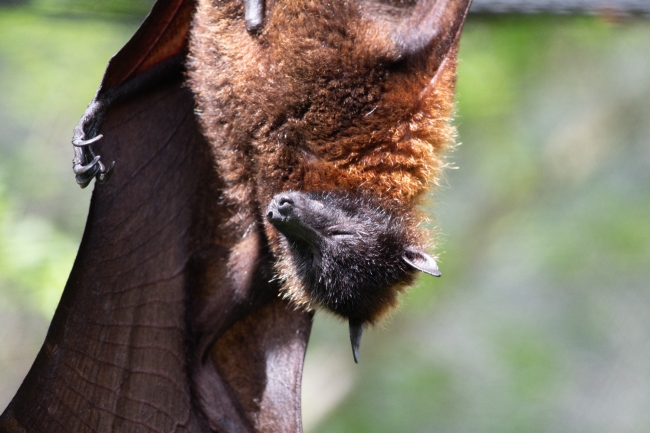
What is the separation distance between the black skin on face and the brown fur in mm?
Result: 74

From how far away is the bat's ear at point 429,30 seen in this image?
2.38 metres

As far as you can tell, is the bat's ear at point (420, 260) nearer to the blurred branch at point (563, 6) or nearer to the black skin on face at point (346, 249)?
the black skin on face at point (346, 249)

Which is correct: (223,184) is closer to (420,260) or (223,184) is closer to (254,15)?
(254,15)

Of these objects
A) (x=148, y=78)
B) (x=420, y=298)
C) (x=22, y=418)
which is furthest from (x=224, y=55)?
(x=420, y=298)

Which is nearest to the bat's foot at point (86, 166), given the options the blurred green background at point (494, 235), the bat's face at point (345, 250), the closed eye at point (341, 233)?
the bat's face at point (345, 250)

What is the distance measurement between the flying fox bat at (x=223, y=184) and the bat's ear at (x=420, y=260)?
1cm

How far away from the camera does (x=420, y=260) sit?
89.4 inches

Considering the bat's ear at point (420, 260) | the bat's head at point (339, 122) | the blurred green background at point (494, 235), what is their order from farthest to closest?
1. the blurred green background at point (494, 235)
2. the bat's head at point (339, 122)
3. the bat's ear at point (420, 260)

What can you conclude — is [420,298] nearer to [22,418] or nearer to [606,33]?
[606,33]

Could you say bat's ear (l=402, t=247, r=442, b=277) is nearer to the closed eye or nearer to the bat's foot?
the closed eye

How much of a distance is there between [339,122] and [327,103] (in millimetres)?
78

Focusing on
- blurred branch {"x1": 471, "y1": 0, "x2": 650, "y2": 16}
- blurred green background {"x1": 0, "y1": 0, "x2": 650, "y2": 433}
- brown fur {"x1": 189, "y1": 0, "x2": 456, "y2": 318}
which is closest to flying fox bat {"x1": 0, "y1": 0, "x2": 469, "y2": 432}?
brown fur {"x1": 189, "y1": 0, "x2": 456, "y2": 318}

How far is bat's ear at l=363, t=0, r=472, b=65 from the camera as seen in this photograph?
7.79 feet

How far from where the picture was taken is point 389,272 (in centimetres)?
231
